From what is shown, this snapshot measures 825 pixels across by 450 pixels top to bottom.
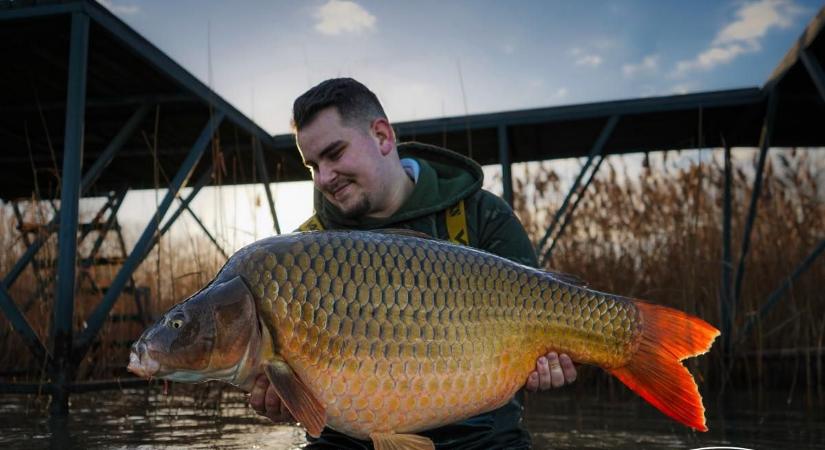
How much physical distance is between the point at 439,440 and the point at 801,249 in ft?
15.2

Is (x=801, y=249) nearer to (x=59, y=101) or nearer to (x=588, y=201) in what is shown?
(x=588, y=201)

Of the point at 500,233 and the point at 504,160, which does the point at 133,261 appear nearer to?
the point at 504,160

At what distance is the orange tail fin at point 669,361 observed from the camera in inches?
70.3

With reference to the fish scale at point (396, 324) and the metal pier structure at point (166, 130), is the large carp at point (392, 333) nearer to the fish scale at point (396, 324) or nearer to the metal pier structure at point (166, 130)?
the fish scale at point (396, 324)

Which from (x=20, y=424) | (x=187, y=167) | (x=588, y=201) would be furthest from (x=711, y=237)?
(x=20, y=424)

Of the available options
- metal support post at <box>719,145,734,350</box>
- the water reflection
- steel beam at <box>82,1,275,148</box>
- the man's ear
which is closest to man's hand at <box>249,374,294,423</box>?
the man's ear

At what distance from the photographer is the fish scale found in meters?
1.64

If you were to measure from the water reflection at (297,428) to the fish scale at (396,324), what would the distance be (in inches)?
60.6

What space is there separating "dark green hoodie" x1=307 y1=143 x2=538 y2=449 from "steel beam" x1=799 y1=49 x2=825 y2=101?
3.10 m

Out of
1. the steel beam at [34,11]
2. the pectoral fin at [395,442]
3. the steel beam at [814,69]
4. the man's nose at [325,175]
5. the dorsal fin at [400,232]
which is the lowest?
the pectoral fin at [395,442]

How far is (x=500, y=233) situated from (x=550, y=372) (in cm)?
70

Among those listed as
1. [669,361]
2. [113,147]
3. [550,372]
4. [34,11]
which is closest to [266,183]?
[113,147]

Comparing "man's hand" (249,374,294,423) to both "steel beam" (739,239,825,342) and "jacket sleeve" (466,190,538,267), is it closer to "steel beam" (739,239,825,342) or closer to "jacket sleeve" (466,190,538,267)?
"jacket sleeve" (466,190,538,267)

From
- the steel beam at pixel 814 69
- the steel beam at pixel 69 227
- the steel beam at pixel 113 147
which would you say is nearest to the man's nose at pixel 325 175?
the steel beam at pixel 69 227
